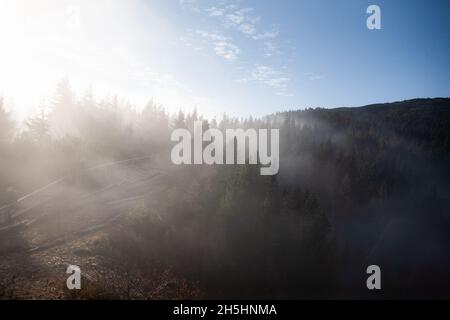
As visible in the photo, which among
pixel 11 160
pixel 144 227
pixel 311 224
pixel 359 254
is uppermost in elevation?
pixel 11 160

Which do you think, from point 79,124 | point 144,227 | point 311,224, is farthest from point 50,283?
point 311,224

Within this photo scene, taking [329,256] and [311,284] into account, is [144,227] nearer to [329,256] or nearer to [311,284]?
[311,284]

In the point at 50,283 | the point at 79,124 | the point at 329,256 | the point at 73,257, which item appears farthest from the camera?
the point at 329,256

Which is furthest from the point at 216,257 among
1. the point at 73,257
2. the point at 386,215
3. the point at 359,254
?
the point at 386,215

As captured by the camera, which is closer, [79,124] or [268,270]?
[268,270]

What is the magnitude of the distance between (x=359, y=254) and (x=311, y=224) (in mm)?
59032

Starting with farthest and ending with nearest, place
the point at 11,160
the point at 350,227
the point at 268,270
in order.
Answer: the point at 350,227, the point at 268,270, the point at 11,160

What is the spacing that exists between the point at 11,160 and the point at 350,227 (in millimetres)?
109196

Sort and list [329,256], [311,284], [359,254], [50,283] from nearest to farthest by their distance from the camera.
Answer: [50,283]
[311,284]
[329,256]
[359,254]

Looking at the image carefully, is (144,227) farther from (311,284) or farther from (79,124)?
(311,284)

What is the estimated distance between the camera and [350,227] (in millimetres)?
104438

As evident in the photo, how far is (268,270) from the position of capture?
4019cm
